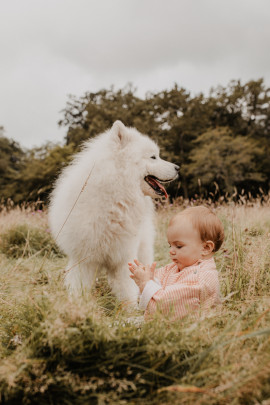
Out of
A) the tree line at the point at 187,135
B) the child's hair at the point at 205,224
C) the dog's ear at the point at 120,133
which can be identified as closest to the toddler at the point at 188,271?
the child's hair at the point at 205,224

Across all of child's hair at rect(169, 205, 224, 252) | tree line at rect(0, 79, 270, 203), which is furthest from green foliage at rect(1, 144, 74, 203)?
child's hair at rect(169, 205, 224, 252)

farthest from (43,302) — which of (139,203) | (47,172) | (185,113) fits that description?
(185,113)

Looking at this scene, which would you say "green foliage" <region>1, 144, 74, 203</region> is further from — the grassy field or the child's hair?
the grassy field

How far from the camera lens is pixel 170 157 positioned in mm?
25781

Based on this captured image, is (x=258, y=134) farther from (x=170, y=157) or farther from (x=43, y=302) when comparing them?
(x=43, y=302)

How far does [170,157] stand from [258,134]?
32.7 ft

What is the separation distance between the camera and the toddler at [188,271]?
7.04ft

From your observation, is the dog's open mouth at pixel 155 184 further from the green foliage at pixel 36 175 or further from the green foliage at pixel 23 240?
the green foliage at pixel 36 175

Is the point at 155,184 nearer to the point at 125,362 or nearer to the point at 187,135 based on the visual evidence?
the point at 125,362

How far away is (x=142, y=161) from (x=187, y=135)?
26.6 metres

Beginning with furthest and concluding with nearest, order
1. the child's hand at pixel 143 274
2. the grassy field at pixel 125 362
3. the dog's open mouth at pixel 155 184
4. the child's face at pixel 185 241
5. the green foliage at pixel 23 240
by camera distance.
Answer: the green foliage at pixel 23 240
the dog's open mouth at pixel 155 184
the child's face at pixel 185 241
the child's hand at pixel 143 274
the grassy field at pixel 125 362

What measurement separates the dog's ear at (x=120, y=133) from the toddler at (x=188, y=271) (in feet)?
4.44

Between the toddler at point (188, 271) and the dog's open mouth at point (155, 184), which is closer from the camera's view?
the toddler at point (188, 271)

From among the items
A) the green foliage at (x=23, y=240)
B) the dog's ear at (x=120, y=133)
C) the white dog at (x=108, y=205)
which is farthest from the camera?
the green foliage at (x=23, y=240)
